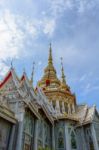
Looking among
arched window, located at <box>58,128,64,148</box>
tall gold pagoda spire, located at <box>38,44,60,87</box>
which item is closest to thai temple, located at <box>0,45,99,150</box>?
arched window, located at <box>58,128,64,148</box>

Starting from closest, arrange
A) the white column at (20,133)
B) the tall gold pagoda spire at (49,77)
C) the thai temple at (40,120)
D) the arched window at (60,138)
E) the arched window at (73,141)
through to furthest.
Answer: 1. the white column at (20,133)
2. the thai temple at (40,120)
3. the arched window at (60,138)
4. the arched window at (73,141)
5. the tall gold pagoda spire at (49,77)

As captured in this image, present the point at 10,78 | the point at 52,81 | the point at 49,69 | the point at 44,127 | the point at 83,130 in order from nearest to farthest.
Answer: the point at 10,78
the point at 44,127
the point at 83,130
the point at 52,81
the point at 49,69

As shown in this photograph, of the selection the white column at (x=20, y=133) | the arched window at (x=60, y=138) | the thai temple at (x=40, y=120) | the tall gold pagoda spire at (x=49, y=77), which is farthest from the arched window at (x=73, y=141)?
the tall gold pagoda spire at (x=49, y=77)

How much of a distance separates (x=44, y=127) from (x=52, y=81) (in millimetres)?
19545

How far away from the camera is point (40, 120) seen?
2234 centimetres

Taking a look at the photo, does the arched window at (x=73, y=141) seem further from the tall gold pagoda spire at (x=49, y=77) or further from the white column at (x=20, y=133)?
the tall gold pagoda spire at (x=49, y=77)

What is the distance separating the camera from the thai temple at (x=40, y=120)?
15.9 m

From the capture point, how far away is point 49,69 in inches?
1886

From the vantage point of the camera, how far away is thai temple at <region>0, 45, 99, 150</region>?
15.9 metres

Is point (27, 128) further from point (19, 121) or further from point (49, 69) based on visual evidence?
point (49, 69)

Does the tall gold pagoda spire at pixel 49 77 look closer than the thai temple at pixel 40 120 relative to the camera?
No

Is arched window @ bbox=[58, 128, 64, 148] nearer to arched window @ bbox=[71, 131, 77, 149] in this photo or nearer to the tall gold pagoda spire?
arched window @ bbox=[71, 131, 77, 149]

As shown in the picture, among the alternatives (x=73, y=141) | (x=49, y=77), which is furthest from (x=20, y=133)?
(x=49, y=77)

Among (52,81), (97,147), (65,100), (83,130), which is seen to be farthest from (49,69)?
(97,147)
